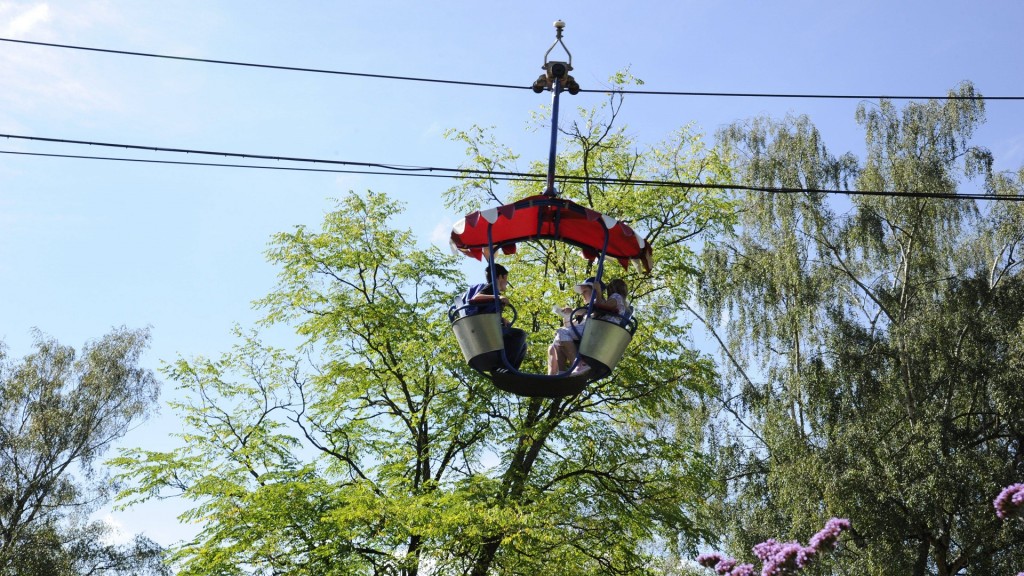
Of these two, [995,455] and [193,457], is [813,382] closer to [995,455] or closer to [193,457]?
[995,455]

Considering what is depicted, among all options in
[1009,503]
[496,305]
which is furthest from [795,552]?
[496,305]

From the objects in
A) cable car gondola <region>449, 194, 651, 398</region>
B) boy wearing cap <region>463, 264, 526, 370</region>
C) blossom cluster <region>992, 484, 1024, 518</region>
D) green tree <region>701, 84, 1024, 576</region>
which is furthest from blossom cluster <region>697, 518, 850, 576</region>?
green tree <region>701, 84, 1024, 576</region>

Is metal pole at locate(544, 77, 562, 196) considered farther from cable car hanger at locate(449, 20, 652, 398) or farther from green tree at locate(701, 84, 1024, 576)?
green tree at locate(701, 84, 1024, 576)

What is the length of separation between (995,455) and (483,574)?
1238 cm

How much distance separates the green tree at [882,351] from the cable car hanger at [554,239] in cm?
1184

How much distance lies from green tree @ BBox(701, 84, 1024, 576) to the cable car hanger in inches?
466

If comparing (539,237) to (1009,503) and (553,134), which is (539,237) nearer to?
(553,134)

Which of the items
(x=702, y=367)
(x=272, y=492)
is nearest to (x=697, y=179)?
(x=702, y=367)

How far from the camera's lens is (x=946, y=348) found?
72.8 feet

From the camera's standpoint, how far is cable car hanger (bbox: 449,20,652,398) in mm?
7082

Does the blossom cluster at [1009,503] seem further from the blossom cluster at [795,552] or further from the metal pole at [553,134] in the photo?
the metal pole at [553,134]

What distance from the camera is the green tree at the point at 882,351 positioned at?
68.8 feet

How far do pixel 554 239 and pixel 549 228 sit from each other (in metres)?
0.10

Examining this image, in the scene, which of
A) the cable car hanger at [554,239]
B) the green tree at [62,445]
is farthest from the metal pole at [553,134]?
the green tree at [62,445]
